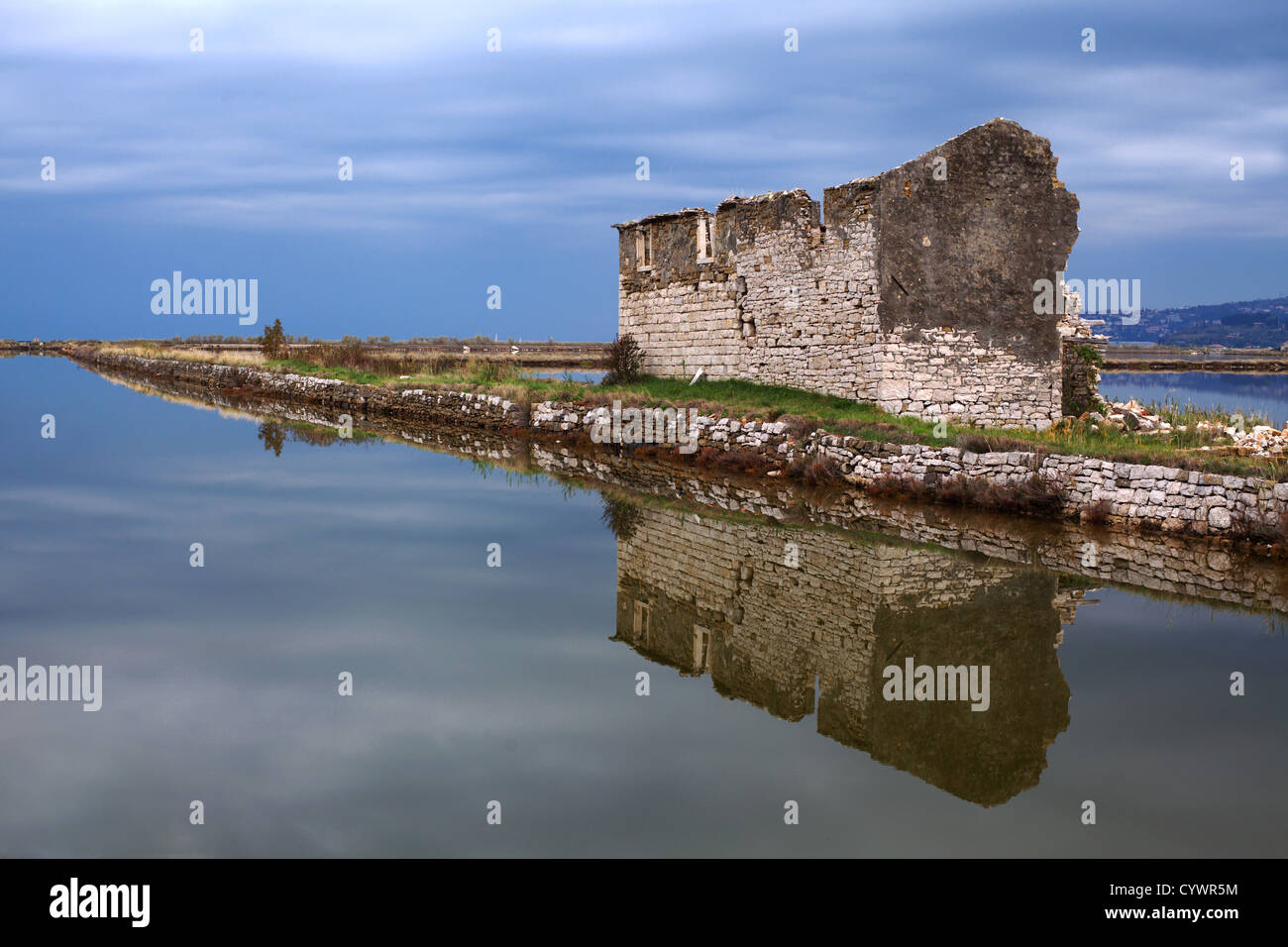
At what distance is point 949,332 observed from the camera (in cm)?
1576

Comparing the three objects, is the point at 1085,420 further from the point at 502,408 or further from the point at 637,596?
the point at 502,408

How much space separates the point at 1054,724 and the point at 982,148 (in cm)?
1188

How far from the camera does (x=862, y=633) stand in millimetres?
7598

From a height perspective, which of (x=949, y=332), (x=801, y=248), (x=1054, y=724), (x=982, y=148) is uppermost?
(x=982, y=148)

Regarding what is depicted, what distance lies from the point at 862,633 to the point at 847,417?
8.28 m

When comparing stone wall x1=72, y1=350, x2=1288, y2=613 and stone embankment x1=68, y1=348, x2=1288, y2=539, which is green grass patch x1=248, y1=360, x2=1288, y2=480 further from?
stone wall x1=72, y1=350, x2=1288, y2=613

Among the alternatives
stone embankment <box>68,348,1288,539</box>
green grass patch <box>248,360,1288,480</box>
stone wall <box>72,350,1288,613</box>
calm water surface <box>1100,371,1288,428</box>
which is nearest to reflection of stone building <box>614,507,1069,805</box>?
stone wall <box>72,350,1288,613</box>

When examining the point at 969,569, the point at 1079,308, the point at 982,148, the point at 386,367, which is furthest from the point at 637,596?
the point at 386,367

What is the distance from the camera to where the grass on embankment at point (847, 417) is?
467 inches

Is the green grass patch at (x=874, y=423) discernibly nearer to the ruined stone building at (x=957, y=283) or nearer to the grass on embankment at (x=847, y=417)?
the grass on embankment at (x=847, y=417)

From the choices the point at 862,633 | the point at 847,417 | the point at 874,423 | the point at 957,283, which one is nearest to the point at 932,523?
the point at 874,423

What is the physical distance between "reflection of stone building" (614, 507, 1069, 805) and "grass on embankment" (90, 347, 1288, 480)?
333 cm

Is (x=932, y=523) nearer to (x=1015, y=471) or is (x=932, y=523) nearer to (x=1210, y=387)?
(x=1015, y=471)

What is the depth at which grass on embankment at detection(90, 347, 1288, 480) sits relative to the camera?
11.9 metres
